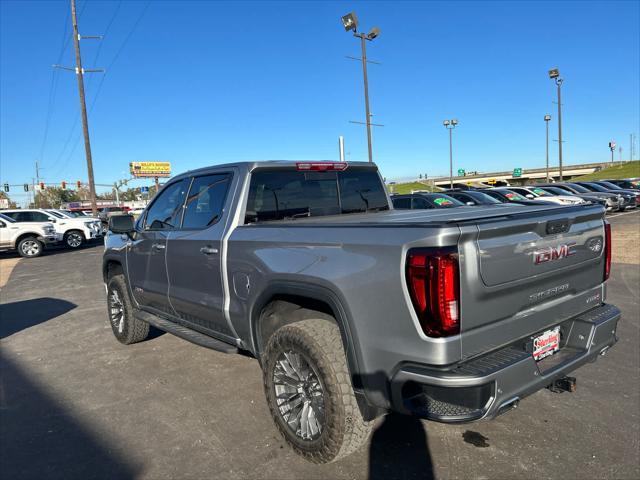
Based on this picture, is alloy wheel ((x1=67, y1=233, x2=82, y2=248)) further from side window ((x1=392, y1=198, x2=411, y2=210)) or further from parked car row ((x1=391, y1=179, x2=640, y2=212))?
side window ((x1=392, y1=198, x2=411, y2=210))

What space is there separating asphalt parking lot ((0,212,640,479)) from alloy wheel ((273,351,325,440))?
229 mm

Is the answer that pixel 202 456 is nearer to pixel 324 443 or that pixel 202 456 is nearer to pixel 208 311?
pixel 324 443

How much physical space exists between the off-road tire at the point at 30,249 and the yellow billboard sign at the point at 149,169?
72.0 meters

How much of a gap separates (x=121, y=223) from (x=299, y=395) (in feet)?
9.10

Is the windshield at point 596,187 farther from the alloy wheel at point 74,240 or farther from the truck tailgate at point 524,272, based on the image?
the truck tailgate at point 524,272

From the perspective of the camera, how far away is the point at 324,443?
270 centimetres

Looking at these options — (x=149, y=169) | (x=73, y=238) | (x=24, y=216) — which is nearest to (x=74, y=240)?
(x=73, y=238)

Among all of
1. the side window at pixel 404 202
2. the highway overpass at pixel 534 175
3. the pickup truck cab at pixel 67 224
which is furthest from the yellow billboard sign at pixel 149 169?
the side window at pixel 404 202

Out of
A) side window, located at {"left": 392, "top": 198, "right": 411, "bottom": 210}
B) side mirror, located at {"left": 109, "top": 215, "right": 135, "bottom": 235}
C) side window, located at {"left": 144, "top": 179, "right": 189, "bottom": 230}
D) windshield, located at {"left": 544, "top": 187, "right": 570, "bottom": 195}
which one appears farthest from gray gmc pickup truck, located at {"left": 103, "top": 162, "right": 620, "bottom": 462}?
windshield, located at {"left": 544, "top": 187, "right": 570, "bottom": 195}

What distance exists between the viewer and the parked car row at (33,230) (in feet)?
53.3

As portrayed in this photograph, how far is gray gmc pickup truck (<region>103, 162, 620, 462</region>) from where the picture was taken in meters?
2.24

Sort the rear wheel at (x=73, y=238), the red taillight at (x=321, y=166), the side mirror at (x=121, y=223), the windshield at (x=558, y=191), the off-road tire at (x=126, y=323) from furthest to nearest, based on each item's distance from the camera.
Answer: the windshield at (x=558, y=191) < the rear wheel at (x=73, y=238) < the off-road tire at (x=126, y=323) < the side mirror at (x=121, y=223) < the red taillight at (x=321, y=166)

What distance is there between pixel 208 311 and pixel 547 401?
8.98 ft

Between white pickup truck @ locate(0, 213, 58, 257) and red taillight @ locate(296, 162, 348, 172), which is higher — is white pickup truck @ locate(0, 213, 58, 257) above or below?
below
